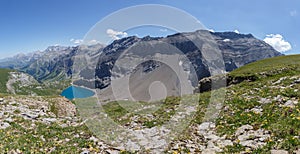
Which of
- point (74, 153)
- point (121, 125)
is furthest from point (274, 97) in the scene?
point (74, 153)

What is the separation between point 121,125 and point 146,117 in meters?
2.63

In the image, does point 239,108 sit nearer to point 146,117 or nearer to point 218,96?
point 218,96

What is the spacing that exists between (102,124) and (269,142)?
11.8m

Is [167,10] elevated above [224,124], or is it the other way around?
[167,10]

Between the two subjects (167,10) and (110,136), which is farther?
(167,10)

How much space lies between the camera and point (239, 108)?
721 inches

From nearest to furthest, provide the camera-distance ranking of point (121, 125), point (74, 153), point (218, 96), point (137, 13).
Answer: point (74, 153)
point (121, 125)
point (137, 13)
point (218, 96)

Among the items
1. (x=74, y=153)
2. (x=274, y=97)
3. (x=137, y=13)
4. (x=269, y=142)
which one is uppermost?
(x=137, y=13)

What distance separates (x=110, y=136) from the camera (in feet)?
49.2

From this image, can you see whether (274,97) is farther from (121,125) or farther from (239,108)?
(121,125)

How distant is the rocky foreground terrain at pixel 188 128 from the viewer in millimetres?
12086

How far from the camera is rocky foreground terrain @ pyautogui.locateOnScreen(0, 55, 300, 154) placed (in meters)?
12.1

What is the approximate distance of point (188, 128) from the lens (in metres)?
16.2

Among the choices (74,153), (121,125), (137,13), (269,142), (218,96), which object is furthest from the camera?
(218,96)
